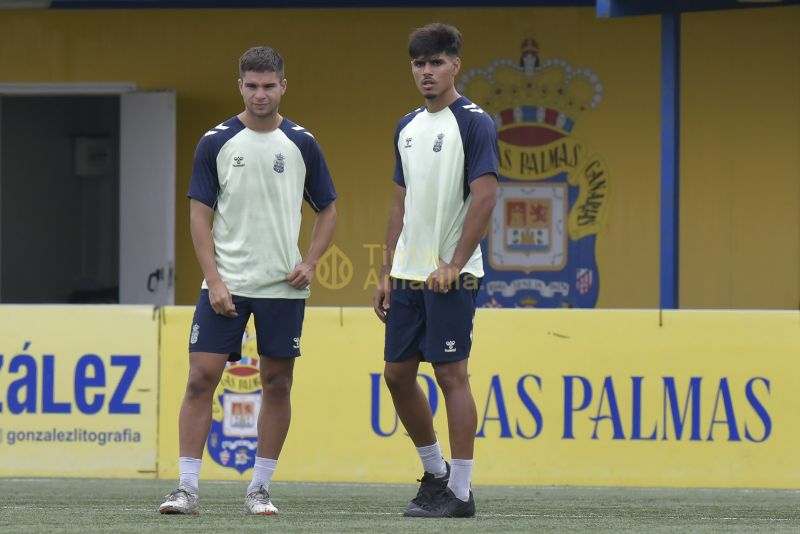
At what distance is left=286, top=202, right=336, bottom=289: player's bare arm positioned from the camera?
18.8ft

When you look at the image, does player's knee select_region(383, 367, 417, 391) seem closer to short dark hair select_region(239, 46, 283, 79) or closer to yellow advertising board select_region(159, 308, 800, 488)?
short dark hair select_region(239, 46, 283, 79)

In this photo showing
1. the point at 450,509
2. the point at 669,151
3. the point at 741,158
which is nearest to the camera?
the point at 450,509

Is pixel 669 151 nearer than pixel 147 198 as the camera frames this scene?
Yes

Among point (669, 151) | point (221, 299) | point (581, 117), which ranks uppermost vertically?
point (581, 117)

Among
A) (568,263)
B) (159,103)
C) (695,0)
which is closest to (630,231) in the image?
(568,263)

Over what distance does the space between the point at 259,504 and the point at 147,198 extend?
648cm

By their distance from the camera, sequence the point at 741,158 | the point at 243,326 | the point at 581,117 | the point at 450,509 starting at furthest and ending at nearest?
the point at 581,117, the point at 741,158, the point at 243,326, the point at 450,509

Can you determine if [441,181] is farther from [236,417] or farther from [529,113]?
[529,113]

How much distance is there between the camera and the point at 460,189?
18.6ft

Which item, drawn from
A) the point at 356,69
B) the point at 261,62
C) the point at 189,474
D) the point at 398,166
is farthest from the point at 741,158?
the point at 189,474

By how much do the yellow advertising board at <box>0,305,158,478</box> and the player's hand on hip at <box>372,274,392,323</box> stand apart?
2.51m

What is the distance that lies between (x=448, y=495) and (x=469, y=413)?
0.99ft

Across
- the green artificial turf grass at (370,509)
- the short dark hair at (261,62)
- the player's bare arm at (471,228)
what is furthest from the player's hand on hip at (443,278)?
the short dark hair at (261,62)

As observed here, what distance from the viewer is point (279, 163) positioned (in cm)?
571
